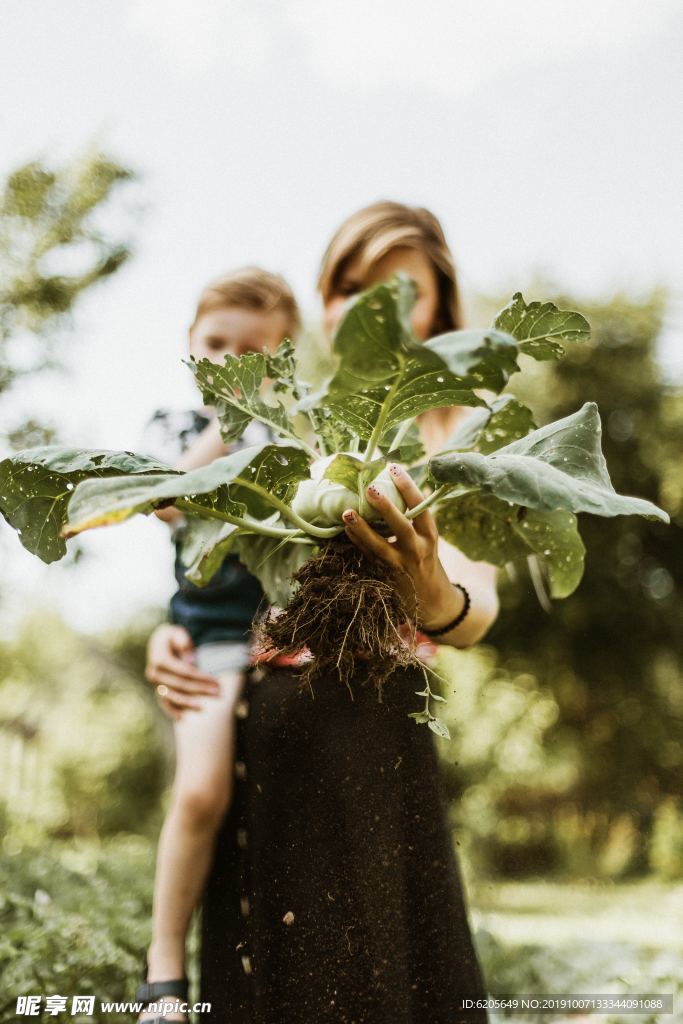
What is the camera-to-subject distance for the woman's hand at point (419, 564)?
3.92 ft

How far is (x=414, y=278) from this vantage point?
196 cm

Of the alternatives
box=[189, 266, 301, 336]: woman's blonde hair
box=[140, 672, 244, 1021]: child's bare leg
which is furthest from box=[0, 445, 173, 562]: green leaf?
box=[189, 266, 301, 336]: woman's blonde hair

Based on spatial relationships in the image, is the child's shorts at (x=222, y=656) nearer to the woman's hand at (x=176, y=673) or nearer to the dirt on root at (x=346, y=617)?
the woman's hand at (x=176, y=673)

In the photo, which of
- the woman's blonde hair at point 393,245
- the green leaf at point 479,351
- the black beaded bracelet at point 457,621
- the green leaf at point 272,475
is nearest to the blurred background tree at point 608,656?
the woman's blonde hair at point 393,245

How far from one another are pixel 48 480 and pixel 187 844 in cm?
93

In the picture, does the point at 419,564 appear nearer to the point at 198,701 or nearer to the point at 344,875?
the point at 344,875

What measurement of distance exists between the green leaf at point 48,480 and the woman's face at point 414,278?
35.9 inches

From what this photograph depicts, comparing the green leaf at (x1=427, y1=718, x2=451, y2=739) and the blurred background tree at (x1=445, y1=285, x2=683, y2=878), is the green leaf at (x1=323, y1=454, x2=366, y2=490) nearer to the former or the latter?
the green leaf at (x1=427, y1=718, x2=451, y2=739)

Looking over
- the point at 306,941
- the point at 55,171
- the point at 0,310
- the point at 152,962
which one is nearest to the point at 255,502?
the point at 306,941

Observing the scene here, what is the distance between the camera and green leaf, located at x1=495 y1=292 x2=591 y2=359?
4.00 feet

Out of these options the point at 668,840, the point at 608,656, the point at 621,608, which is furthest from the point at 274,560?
the point at 668,840

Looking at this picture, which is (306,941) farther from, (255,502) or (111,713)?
Result: (111,713)

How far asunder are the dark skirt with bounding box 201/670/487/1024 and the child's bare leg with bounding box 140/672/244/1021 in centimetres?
25

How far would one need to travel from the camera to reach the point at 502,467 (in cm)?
A: 112
